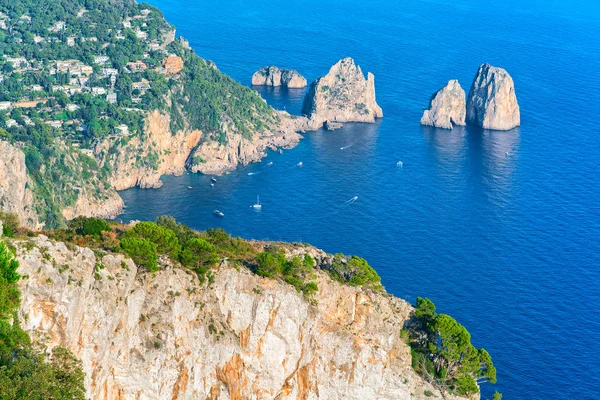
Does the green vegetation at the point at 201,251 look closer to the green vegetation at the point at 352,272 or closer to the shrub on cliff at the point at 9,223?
the green vegetation at the point at 352,272

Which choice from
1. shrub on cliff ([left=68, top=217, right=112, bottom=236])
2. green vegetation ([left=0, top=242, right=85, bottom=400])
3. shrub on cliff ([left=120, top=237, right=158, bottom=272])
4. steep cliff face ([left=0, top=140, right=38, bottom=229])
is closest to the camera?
green vegetation ([left=0, top=242, right=85, bottom=400])

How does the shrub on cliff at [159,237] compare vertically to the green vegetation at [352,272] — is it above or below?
above

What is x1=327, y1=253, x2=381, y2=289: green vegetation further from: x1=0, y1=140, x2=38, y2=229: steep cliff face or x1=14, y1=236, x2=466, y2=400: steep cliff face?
x1=0, y1=140, x2=38, y2=229: steep cliff face

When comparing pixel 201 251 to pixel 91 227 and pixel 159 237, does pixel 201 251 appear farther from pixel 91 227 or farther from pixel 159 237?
pixel 91 227

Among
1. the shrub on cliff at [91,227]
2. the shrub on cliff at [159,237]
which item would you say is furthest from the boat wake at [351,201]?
the shrub on cliff at [159,237]

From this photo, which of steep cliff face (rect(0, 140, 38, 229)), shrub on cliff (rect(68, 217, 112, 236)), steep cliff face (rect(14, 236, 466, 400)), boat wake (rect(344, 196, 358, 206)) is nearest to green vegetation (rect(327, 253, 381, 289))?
steep cliff face (rect(14, 236, 466, 400))

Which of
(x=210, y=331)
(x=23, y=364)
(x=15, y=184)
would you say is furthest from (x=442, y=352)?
(x=15, y=184)
